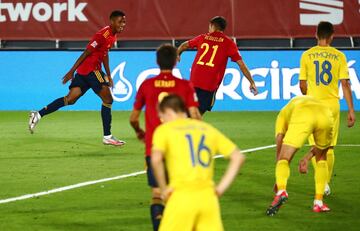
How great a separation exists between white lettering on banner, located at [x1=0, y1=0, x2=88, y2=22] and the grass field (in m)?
5.17

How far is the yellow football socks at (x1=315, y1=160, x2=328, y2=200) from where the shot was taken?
10555 millimetres

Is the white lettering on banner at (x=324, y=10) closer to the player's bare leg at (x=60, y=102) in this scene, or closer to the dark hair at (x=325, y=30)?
the player's bare leg at (x=60, y=102)

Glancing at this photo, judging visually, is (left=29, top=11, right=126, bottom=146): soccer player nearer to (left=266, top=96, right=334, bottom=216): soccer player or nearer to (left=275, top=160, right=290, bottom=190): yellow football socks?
(left=266, top=96, right=334, bottom=216): soccer player

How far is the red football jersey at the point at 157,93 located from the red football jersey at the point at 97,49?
8.37m

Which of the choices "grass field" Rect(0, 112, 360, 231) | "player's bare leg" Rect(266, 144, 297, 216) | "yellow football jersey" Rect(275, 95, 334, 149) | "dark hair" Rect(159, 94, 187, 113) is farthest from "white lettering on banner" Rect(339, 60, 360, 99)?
"dark hair" Rect(159, 94, 187, 113)

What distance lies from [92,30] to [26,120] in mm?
3782

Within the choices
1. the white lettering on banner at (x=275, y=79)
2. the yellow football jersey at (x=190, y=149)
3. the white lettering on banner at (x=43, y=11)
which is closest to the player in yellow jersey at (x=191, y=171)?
the yellow football jersey at (x=190, y=149)

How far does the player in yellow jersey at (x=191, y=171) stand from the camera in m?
6.70

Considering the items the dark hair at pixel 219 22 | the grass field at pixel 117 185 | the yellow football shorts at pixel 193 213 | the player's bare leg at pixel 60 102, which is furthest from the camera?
the player's bare leg at pixel 60 102

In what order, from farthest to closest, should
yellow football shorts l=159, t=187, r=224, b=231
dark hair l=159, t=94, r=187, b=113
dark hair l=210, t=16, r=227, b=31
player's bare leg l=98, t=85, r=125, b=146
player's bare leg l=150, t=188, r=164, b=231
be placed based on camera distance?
player's bare leg l=98, t=85, r=125, b=146 < dark hair l=210, t=16, r=227, b=31 < player's bare leg l=150, t=188, r=164, b=231 < dark hair l=159, t=94, r=187, b=113 < yellow football shorts l=159, t=187, r=224, b=231

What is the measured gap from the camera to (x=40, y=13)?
24.9 m

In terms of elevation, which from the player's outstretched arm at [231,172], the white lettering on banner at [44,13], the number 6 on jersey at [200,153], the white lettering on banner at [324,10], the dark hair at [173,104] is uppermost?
the white lettering on banner at [44,13]

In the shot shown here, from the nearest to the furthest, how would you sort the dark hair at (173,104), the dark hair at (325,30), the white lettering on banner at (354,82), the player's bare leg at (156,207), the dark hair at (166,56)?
the dark hair at (173,104)
the dark hair at (166,56)
the player's bare leg at (156,207)
the dark hair at (325,30)
the white lettering on banner at (354,82)

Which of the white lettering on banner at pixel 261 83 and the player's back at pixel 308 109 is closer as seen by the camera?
the player's back at pixel 308 109
